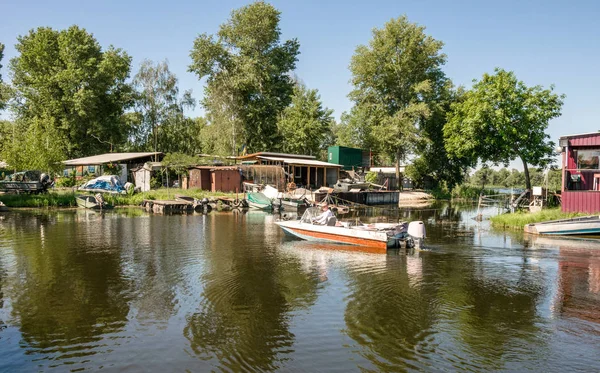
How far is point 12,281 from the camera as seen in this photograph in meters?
14.1

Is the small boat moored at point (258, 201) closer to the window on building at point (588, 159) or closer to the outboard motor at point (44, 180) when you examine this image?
the outboard motor at point (44, 180)

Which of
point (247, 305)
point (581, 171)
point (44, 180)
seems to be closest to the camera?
point (247, 305)

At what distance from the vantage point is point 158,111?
63.5 meters

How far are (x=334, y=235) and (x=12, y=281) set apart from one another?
→ 42.5ft

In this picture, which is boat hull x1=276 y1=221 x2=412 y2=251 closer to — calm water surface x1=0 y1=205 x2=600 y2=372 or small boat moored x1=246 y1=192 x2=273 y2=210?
calm water surface x1=0 y1=205 x2=600 y2=372

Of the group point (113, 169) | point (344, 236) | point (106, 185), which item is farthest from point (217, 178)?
point (344, 236)

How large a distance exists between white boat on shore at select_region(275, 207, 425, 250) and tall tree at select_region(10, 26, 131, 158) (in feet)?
151

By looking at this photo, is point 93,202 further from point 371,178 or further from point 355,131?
point 355,131

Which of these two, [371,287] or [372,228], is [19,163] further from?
[371,287]

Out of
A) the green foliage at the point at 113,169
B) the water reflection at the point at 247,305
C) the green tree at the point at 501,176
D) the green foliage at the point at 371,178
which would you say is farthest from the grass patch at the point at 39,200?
the green tree at the point at 501,176

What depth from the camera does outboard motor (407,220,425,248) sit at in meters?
19.8

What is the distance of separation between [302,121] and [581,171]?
40205mm

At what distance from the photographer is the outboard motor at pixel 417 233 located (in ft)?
64.9

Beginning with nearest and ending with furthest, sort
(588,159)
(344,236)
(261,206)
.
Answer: (344,236) < (588,159) < (261,206)
